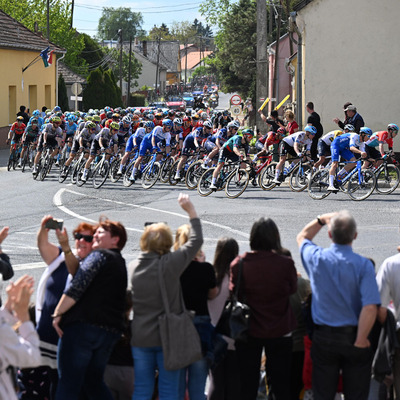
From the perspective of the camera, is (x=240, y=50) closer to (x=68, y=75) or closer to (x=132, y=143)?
(x=68, y=75)

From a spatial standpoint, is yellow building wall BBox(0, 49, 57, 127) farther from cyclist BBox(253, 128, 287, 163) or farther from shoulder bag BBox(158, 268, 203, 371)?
shoulder bag BBox(158, 268, 203, 371)

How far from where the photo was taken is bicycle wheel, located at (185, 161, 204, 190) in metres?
22.7

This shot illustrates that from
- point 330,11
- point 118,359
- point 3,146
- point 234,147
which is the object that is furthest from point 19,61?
point 118,359

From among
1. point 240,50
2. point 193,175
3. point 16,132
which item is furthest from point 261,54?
point 240,50

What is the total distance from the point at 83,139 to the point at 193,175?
3897 mm

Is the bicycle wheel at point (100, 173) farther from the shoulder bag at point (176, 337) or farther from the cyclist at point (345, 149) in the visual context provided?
the shoulder bag at point (176, 337)

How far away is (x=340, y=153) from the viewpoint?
20000mm

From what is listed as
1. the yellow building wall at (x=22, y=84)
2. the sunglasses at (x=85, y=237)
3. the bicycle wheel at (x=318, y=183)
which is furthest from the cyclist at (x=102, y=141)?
the yellow building wall at (x=22, y=84)

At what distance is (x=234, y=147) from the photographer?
21.1m

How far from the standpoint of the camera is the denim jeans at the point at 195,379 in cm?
612

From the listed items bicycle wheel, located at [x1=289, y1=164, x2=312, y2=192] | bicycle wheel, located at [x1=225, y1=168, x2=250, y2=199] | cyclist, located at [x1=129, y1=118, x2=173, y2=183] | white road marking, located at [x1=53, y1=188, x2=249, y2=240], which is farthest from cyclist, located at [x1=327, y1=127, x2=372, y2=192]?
cyclist, located at [x1=129, y1=118, x2=173, y2=183]

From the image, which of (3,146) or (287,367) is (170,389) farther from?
(3,146)

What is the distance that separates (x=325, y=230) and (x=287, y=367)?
9.34 meters

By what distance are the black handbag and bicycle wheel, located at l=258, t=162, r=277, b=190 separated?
15856 millimetres
